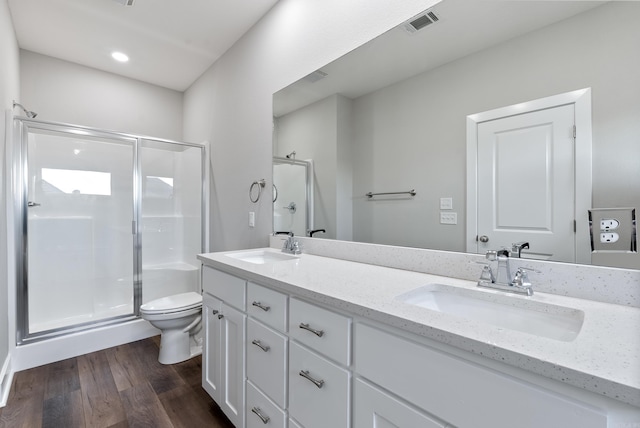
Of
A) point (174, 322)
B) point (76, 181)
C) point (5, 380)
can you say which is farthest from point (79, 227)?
point (174, 322)

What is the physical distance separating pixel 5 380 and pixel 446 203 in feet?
9.25

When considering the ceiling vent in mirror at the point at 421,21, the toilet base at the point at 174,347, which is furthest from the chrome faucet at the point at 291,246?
the ceiling vent in mirror at the point at 421,21

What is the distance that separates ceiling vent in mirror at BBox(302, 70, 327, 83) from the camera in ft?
5.68

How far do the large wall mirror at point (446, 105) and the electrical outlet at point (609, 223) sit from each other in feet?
0.13

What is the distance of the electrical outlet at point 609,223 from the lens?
0.85 m

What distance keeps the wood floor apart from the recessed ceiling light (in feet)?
8.79

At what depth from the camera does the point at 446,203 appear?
1.22 m

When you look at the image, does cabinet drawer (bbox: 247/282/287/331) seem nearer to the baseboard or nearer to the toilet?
the toilet

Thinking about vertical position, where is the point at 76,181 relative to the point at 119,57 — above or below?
below

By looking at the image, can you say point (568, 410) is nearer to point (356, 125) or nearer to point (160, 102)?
point (356, 125)

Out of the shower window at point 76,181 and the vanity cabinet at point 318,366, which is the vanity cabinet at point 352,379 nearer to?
the vanity cabinet at point 318,366

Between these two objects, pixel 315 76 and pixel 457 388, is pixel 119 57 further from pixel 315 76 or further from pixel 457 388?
pixel 457 388

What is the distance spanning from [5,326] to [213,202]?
1674 millimetres

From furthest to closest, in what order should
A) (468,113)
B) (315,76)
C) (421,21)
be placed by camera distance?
(315,76) → (421,21) → (468,113)
